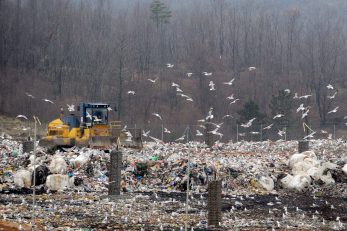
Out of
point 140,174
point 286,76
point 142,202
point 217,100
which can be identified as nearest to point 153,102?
point 217,100

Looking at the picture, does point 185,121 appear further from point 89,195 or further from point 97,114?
point 89,195

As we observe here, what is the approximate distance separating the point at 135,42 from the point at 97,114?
44032mm

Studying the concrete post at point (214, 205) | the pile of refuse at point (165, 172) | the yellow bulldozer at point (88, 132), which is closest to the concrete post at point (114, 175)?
the pile of refuse at point (165, 172)

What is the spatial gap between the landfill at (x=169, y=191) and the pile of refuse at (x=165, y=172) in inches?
1.4

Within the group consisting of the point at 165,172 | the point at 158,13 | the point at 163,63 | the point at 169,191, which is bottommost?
the point at 169,191

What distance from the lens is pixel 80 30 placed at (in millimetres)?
71312

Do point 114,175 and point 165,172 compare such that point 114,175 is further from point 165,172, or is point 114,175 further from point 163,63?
point 163,63

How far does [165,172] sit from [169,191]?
5.50ft

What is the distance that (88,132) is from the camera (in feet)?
92.6

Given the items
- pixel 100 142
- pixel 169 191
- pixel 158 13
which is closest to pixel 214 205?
pixel 169 191

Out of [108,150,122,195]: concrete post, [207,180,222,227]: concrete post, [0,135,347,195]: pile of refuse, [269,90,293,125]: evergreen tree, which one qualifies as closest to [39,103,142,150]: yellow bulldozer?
[0,135,347,195]: pile of refuse

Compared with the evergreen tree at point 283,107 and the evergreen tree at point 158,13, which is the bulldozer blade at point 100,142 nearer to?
the evergreen tree at point 283,107

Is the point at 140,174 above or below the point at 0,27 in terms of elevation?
below

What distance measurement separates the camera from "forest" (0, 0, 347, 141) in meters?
58.8
